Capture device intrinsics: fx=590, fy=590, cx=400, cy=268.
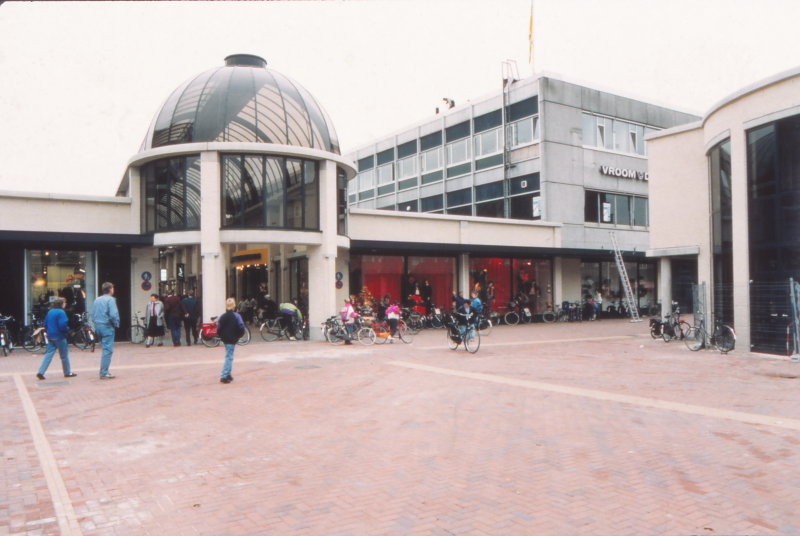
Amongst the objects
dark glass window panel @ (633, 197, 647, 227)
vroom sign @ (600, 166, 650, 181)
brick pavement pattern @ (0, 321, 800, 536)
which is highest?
vroom sign @ (600, 166, 650, 181)

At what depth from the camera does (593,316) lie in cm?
3089

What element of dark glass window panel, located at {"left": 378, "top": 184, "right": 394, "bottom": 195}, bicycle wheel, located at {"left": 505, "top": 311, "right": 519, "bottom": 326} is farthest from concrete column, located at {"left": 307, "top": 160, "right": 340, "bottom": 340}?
dark glass window panel, located at {"left": 378, "top": 184, "right": 394, "bottom": 195}

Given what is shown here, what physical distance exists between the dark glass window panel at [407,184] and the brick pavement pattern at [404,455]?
94.6 ft

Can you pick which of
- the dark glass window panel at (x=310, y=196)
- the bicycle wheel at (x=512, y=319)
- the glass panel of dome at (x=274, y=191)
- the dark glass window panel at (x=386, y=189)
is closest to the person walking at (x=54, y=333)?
the glass panel of dome at (x=274, y=191)

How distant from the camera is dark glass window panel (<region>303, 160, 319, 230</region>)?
Result: 20734mm

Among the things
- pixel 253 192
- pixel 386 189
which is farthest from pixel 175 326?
pixel 386 189

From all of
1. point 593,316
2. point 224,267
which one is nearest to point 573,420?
point 224,267

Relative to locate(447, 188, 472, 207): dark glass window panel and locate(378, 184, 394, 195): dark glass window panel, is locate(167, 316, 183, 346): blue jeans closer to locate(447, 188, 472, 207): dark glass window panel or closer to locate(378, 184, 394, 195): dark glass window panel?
locate(447, 188, 472, 207): dark glass window panel

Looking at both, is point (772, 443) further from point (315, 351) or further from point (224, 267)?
point (224, 267)

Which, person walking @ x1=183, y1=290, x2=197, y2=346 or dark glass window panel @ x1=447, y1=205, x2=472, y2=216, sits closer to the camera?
person walking @ x1=183, y1=290, x2=197, y2=346

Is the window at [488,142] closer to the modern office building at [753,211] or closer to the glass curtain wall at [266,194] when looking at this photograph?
the modern office building at [753,211]

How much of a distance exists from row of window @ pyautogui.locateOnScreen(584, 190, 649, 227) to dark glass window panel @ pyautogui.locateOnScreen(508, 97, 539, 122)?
17.3 ft

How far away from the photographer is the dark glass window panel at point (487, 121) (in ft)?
109

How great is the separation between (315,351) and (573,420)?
1014 centimetres
